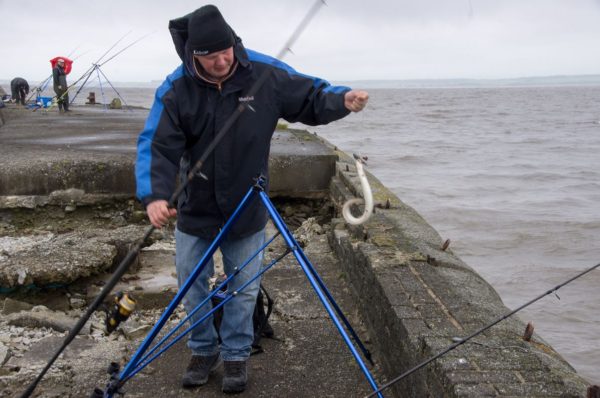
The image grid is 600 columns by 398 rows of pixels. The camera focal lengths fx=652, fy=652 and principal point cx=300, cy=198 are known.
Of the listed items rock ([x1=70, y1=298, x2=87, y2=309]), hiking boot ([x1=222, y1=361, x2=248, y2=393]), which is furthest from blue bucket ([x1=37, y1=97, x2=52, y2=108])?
hiking boot ([x1=222, y1=361, x2=248, y2=393])

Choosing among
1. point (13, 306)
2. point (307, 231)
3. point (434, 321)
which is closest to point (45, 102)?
point (307, 231)

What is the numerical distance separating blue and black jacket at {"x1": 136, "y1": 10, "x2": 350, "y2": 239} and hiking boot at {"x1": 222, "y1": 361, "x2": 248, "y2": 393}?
0.70m

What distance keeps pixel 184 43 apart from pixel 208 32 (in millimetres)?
288

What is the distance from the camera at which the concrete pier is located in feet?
9.09

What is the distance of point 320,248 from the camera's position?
6004mm

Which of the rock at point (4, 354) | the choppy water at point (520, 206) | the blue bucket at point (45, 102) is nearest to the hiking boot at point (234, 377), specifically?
the rock at point (4, 354)

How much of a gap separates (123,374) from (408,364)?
1.33m

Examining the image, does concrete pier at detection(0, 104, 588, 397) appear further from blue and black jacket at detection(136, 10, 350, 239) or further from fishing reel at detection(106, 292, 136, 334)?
blue and black jacket at detection(136, 10, 350, 239)

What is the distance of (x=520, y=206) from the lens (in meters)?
12.3

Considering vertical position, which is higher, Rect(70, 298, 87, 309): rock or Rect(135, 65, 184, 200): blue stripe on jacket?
Rect(135, 65, 184, 200): blue stripe on jacket

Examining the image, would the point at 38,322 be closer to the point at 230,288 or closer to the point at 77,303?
the point at 77,303

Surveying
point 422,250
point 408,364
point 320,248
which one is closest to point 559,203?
point 320,248

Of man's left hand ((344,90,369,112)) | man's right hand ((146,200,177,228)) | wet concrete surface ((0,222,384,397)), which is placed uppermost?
man's left hand ((344,90,369,112))

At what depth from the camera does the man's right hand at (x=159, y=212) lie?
2.88 m
